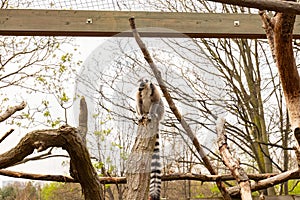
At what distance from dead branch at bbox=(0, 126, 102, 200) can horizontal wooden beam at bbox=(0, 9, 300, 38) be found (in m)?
0.95

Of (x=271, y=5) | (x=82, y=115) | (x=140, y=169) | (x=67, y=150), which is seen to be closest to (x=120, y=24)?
(x=82, y=115)

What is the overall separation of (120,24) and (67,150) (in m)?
1.09

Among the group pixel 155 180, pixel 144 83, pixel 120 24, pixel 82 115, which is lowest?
pixel 155 180

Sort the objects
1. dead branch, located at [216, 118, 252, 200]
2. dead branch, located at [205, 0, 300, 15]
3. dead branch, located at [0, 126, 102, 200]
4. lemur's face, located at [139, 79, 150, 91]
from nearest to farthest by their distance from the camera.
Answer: dead branch, located at [205, 0, 300, 15], dead branch, located at [0, 126, 102, 200], dead branch, located at [216, 118, 252, 200], lemur's face, located at [139, 79, 150, 91]

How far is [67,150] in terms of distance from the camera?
1.27 metres

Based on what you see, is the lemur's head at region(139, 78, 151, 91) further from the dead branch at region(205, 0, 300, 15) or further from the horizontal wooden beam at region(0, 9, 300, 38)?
the dead branch at region(205, 0, 300, 15)

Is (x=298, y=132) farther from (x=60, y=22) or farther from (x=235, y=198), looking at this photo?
(x=60, y=22)

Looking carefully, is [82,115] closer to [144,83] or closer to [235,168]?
[235,168]

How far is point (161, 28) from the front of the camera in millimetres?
2207

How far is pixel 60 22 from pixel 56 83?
1170mm

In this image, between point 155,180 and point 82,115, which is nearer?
point 82,115

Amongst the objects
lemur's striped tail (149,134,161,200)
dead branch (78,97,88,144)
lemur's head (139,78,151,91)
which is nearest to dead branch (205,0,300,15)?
dead branch (78,97,88,144)

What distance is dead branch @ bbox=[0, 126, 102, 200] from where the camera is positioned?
1.23 meters

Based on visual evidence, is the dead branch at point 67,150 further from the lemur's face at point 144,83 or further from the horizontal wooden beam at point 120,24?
the lemur's face at point 144,83
